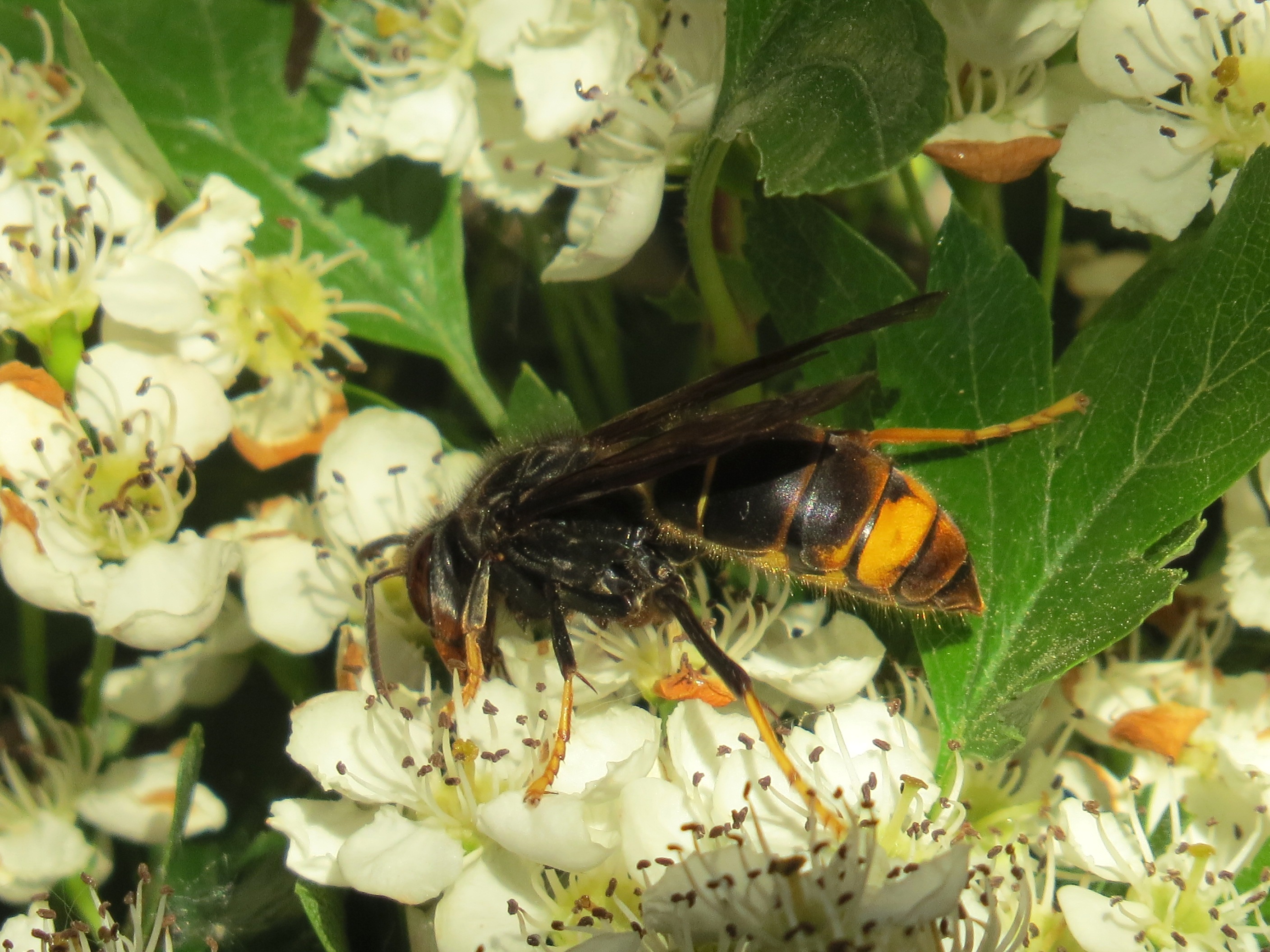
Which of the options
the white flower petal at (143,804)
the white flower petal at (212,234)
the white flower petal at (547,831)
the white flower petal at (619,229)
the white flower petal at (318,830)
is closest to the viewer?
the white flower petal at (547,831)

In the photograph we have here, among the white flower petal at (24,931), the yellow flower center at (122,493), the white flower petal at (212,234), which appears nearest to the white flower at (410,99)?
the white flower petal at (212,234)

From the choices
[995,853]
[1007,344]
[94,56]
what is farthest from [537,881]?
[94,56]

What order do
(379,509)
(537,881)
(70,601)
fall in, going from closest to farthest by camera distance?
1. (537,881)
2. (70,601)
3. (379,509)

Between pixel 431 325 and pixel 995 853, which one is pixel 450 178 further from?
pixel 995 853

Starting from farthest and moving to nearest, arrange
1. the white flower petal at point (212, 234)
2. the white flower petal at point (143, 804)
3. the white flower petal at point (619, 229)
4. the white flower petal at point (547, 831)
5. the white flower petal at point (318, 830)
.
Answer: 1. the white flower petal at point (212, 234)
2. the white flower petal at point (143, 804)
3. the white flower petal at point (619, 229)
4. the white flower petal at point (318, 830)
5. the white flower petal at point (547, 831)

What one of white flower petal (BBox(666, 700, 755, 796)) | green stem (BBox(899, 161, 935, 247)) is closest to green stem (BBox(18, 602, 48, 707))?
white flower petal (BBox(666, 700, 755, 796))

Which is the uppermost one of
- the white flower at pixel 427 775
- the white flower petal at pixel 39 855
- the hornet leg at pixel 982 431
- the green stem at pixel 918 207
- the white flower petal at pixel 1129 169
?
the white flower petal at pixel 1129 169

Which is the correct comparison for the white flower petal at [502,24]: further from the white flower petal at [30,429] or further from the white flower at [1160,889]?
the white flower at [1160,889]

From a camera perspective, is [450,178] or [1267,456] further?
[450,178]
